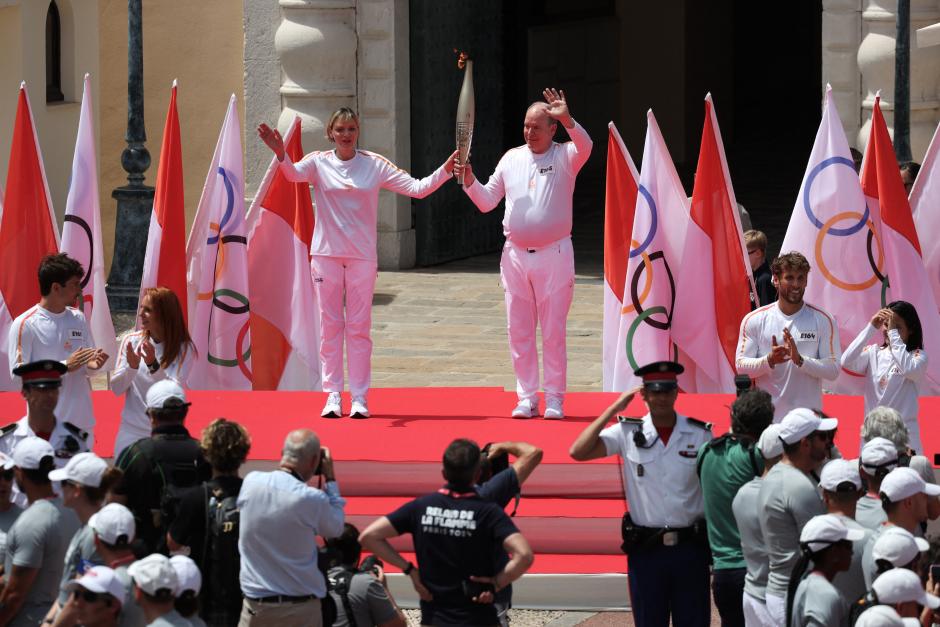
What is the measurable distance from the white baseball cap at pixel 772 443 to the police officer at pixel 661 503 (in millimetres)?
390

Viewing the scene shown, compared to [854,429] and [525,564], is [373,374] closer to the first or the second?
[854,429]

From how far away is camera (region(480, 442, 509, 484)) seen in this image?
8.26m

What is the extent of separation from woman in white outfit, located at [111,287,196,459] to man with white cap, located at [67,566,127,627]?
323 centimetres

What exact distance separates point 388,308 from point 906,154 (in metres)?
4.91

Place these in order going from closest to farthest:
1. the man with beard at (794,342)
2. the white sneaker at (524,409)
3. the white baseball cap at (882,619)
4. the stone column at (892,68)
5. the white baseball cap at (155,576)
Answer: the white baseball cap at (882,619) < the white baseball cap at (155,576) < the man with beard at (794,342) < the white sneaker at (524,409) < the stone column at (892,68)

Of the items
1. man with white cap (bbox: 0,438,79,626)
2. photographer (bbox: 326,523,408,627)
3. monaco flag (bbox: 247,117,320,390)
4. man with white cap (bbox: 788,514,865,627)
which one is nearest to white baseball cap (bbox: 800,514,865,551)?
man with white cap (bbox: 788,514,865,627)

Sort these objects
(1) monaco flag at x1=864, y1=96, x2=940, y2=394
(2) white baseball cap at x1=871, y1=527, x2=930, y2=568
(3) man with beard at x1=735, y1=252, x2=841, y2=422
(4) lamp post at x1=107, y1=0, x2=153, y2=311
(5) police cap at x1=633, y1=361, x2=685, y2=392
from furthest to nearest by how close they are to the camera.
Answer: (4) lamp post at x1=107, y1=0, x2=153, y2=311 → (1) monaco flag at x1=864, y1=96, x2=940, y2=394 → (3) man with beard at x1=735, y1=252, x2=841, y2=422 → (5) police cap at x1=633, y1=361, x2=685, y2=392 → (2) white baseball cap at x1=871, y1=527, x2=930, y2=568

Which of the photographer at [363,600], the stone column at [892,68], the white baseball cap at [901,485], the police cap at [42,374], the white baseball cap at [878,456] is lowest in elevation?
the photographer at [363,600]

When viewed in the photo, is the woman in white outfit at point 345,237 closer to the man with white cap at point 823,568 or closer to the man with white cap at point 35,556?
the man with white cap at point 35,556

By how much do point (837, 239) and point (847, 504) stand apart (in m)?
5.34

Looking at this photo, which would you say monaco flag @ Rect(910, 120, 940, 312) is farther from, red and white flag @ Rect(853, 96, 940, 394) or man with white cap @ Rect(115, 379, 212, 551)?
man with white cap @ Rect(115, 379, 212, 551)

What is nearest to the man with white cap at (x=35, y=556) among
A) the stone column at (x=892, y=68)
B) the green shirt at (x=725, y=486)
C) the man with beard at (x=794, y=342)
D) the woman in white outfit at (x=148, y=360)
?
the woman in white outfit at (x=148, y=360)

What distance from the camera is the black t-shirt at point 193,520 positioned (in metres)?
7.97

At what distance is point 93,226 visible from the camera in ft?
42.7
